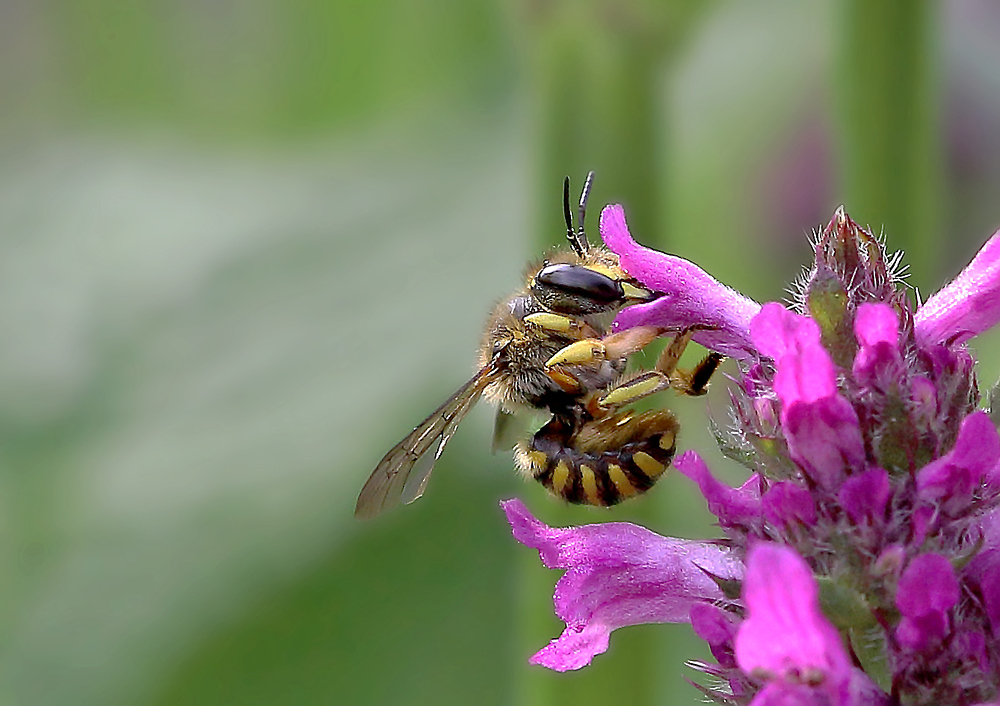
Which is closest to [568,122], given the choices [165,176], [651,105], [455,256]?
[651,105]

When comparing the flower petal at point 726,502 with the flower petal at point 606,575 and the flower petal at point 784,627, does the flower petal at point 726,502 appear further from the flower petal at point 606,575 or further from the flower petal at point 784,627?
the flower petal at point 784,627

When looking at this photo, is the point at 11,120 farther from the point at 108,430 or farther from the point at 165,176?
the point at 108,430

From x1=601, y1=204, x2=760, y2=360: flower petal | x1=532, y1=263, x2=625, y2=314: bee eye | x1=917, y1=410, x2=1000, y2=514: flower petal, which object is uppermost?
x1=601, y1=204, x2=760, y2=360: flower petal

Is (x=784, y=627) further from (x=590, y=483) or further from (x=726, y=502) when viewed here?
(x=590, y=483)

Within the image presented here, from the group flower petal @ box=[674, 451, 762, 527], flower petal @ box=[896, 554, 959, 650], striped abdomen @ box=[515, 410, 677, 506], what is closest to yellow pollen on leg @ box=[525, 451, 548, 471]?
striped abdomen @ box=[515, 410, 677, 506]

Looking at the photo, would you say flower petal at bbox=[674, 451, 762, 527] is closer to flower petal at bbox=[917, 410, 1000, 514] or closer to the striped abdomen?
flower petal at bbox=[917, 410, 1000, 514]

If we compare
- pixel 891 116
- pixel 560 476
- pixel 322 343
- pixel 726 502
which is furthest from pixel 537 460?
pixel 322 343
